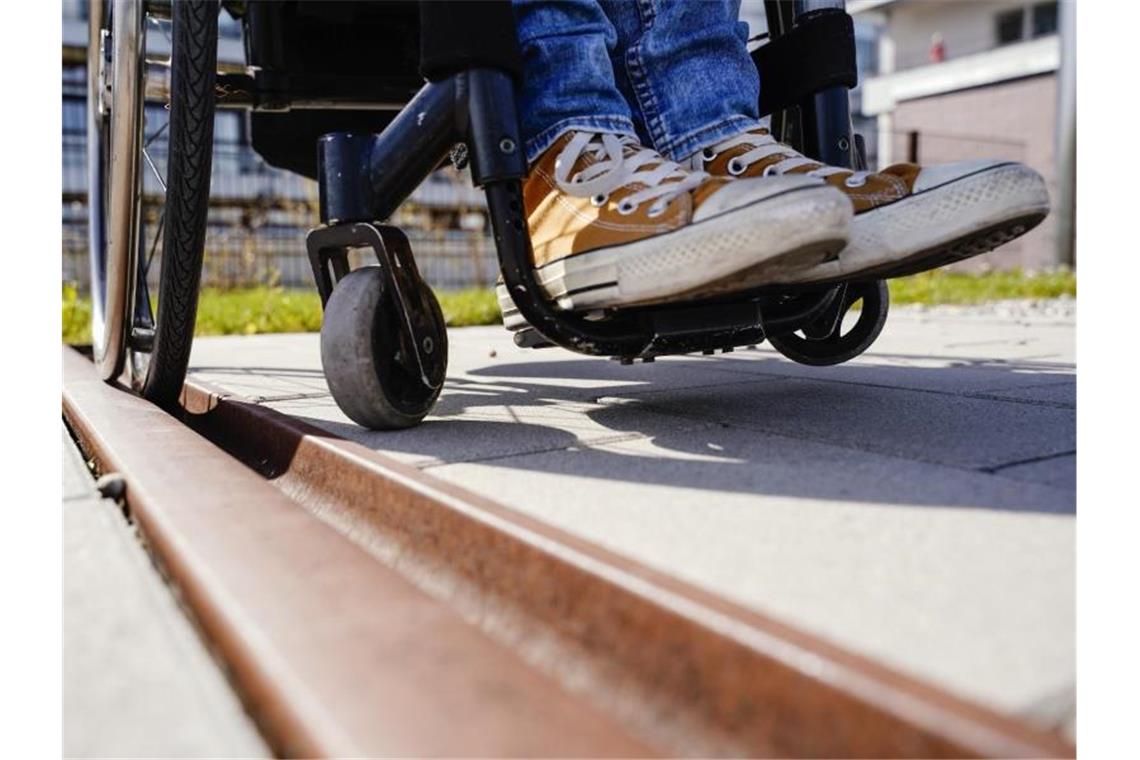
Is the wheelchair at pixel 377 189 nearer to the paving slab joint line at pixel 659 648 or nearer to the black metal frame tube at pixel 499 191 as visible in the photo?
the black metal frame tube at pixel 499 191

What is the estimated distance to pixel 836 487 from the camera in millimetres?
849

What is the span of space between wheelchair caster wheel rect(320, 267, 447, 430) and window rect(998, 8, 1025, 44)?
2166 centimetres

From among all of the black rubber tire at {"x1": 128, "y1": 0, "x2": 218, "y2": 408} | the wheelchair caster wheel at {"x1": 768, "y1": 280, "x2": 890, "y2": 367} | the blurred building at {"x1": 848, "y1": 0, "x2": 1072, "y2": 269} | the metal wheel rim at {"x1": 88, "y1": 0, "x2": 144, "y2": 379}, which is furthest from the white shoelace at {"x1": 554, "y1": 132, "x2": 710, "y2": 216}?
the blurred building at {"x1": 848, "y1": 0, "x2": 1072, "y2": 269}

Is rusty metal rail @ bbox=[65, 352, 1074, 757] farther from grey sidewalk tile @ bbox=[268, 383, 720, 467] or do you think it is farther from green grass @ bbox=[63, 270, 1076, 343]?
green grass @ bbox=[63, 270, 1076, 343]

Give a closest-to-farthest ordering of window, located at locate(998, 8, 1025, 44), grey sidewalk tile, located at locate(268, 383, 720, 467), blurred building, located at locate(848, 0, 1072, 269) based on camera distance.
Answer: grey sidewalk tile, located at locate(268, 383, 720, 467), blurred building, located at locate(848, 0, 1072, 269), window, located at locate(998, 8, 1025, 44)

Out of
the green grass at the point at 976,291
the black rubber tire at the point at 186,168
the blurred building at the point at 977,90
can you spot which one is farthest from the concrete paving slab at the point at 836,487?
the blurred building at the point at 977,90

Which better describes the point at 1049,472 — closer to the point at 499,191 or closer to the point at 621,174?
the point at 621,174

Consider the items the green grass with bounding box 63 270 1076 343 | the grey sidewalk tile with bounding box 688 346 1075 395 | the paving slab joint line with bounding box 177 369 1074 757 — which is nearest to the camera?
the paving slab joint line with bounding box 177 369 1074 757

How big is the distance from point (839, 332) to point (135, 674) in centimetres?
117

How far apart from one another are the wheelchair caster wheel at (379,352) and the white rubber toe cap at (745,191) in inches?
16.2

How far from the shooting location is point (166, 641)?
25.6 inches

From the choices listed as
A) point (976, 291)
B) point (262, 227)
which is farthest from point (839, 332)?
point (262, 227)

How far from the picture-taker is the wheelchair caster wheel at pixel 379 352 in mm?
1171

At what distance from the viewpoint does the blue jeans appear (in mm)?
1173
